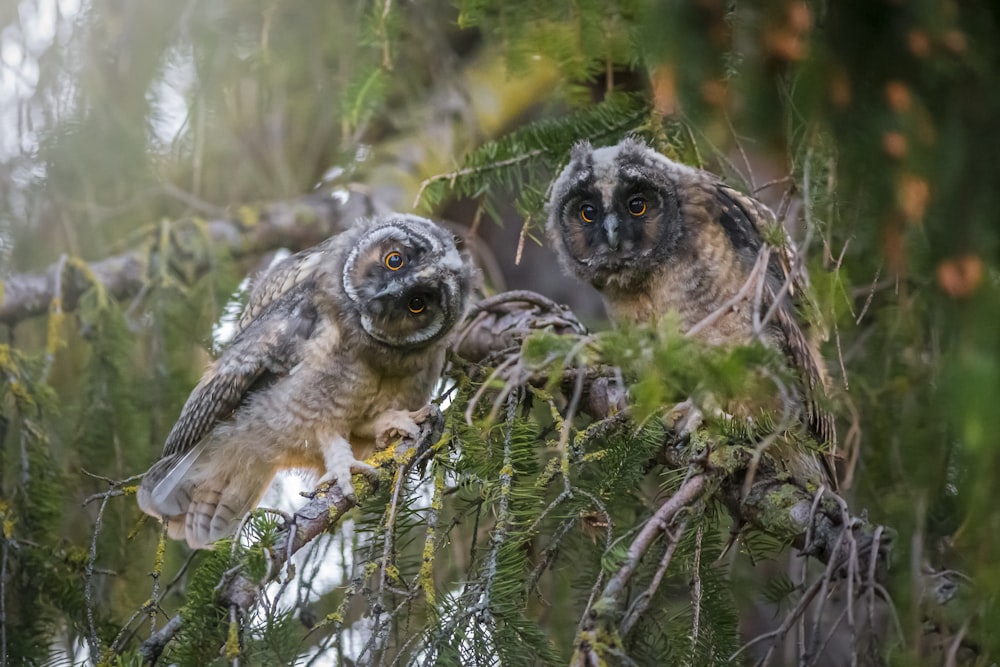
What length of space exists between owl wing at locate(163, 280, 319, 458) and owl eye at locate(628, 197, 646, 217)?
3.89 feet

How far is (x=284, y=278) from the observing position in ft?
11.5

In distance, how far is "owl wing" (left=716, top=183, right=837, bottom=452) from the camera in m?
3.00

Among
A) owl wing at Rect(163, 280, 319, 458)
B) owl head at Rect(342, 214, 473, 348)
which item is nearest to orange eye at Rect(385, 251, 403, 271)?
owl head at Rect(342, 214, 473, 348)

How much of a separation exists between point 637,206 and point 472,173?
0.71m

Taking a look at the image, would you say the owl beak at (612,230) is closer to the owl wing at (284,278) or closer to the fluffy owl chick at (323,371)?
the fluffy owl chick at (323,371)

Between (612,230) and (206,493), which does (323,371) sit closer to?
(206,493)

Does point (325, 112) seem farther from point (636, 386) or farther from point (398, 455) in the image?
point (636, 386)

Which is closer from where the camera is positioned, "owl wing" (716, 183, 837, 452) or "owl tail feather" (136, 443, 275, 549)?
"owl wing" (716, 183, 837, 452)

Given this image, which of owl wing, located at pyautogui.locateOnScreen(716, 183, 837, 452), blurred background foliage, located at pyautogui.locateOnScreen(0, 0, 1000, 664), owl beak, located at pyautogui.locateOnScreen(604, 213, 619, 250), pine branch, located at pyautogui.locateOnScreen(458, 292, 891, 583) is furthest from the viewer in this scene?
owl beak, located at pyautogui.locateOnScreen(604, 213, 619, 250)

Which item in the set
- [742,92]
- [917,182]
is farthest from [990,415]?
[742,92]

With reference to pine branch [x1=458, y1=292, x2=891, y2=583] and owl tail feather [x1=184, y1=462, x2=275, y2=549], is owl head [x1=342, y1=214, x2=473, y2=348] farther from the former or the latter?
owl tail feather [x1=184, y1=462, x2=275, y2=549]

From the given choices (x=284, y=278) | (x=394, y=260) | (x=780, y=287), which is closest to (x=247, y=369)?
(x=284, y=278)

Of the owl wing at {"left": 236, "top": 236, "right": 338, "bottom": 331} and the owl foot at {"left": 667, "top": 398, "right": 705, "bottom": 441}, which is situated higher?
the owl wing at {"left": 236, "top": 236, "right": 338, "bottom": 331}

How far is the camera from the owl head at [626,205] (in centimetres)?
326
